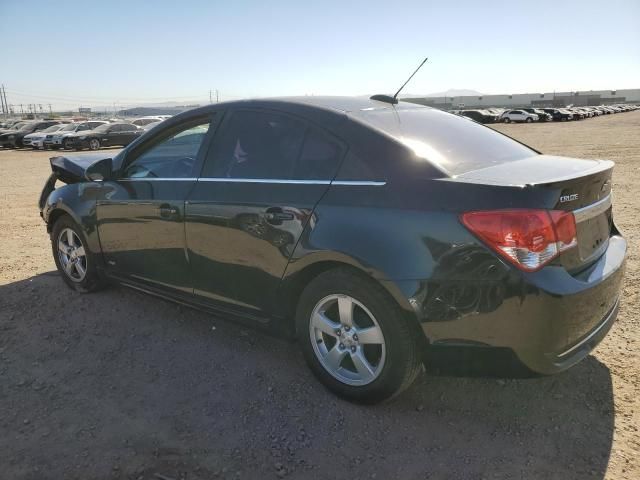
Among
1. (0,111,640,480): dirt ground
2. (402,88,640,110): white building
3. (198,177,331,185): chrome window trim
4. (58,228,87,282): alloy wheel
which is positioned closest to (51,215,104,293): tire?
(58,228,87,282): alloy wheel

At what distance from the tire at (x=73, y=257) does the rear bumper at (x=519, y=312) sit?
3.09m

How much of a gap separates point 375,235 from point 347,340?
0.65 metres

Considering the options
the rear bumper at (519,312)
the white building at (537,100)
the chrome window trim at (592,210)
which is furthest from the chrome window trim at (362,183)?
the white building at (537,100)

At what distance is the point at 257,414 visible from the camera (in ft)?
9.60

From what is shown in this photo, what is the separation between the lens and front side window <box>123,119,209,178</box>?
3.66 m

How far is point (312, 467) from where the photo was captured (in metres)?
2.50

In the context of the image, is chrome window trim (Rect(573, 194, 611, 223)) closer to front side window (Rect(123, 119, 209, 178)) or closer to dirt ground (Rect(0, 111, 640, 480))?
dirt ground (Rect(0, 111, 640, 480))

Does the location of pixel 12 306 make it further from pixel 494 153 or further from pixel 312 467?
pixel 494 153

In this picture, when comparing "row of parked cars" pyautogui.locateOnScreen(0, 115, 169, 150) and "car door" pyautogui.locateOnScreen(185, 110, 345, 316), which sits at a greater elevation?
"car door" pyautogui.locateOnScreen(185, 110, 345, 316)

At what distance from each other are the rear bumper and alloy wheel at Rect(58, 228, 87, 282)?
3224 mm

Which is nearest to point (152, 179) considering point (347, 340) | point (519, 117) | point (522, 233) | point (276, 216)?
point (276, 216)

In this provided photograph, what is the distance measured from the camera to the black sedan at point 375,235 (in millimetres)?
2398

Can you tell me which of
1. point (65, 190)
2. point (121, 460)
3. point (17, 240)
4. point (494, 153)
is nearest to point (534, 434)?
point (494, 153)

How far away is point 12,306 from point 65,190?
3.60 feet
